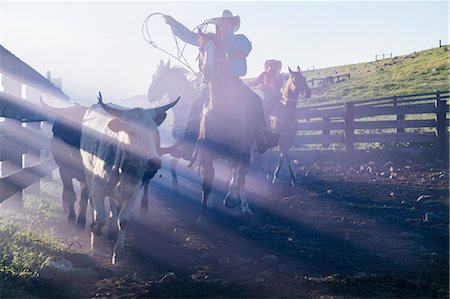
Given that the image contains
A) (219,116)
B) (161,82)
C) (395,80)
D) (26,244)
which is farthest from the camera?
(395,80)

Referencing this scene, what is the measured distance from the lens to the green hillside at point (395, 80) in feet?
115

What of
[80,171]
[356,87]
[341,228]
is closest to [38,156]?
[80,171]

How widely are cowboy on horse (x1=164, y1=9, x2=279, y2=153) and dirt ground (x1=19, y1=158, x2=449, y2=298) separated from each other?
1389 mm

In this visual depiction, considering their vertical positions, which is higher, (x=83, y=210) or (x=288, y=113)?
(x=288, y=113)

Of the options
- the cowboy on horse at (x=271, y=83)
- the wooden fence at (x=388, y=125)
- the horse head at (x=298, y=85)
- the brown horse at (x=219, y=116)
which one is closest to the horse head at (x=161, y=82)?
the cowboy on horse at (x=271, y=83)

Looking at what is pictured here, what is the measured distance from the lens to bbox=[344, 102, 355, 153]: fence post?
1686cm

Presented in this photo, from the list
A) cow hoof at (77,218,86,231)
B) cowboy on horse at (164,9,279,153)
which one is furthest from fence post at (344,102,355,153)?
cow hoof at (77,218,86,231)

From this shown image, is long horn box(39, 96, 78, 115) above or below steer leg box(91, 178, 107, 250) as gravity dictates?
above

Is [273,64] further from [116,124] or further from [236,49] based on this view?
[116,124]

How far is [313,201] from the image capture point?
30.1 feet

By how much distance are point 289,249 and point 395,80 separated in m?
38.5

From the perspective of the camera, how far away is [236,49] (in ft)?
31.7

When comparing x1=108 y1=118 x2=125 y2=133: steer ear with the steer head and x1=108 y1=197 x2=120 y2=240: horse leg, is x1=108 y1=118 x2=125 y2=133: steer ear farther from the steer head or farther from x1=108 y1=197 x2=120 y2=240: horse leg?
x1=108 y1=197 x2=120 y2=240: horse leg

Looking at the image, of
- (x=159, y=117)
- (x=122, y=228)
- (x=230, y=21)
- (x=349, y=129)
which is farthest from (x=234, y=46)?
(x=349, y=129)
